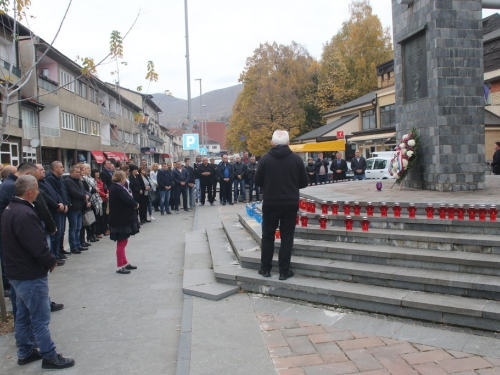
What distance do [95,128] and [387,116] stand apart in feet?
86.9

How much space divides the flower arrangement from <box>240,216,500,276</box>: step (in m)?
3.92

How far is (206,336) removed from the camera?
477cm

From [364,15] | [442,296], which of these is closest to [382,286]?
[442,296]

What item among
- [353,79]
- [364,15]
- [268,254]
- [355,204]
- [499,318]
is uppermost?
[364,15]

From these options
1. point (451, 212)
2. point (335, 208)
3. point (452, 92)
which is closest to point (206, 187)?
point (452, 92)

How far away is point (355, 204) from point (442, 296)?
8.08 ft

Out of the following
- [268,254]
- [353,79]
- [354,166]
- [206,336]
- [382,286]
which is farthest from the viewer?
[353,79]

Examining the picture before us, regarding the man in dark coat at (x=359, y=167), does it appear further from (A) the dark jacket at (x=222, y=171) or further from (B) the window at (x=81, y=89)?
(B) the window at (x=81, y=89)

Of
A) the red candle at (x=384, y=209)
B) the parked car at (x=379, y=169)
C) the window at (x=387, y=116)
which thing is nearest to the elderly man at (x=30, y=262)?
the red candle at (x=384, y=209)

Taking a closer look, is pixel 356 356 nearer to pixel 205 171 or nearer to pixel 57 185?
pixel 57 185

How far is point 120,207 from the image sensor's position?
24.7 feet

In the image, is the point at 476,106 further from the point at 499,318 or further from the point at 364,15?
the point at 364,15

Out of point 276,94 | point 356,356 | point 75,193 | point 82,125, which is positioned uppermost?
point 276,94

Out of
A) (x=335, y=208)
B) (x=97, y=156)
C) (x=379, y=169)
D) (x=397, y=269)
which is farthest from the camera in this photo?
(x=97, y=156)
